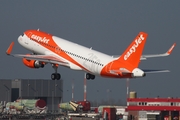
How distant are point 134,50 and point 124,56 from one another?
203 cm

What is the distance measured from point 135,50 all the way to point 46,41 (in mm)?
21118

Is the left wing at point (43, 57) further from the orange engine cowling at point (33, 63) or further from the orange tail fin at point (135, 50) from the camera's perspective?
the orange tail fin at point (135, 50)

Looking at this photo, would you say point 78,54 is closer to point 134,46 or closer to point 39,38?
point 39,38

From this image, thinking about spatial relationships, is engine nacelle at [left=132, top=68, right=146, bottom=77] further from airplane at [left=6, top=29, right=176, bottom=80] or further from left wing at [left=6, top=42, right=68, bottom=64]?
left wing at [left=6, top=42, right=68, bottom=64]

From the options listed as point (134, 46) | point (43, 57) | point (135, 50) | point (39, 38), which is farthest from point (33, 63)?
point (135, 50)

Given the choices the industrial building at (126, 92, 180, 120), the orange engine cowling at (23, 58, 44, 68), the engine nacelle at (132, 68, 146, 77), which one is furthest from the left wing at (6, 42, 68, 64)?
the industrial building at (126, 92, 180, 120)

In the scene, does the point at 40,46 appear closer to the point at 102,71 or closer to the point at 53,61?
the point at 53,61

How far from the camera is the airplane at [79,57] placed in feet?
365

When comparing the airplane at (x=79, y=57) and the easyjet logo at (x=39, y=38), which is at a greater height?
the easyjet logo at (x=39, y=38)

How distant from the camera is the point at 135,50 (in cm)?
11131

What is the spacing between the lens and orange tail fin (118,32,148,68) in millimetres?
110812

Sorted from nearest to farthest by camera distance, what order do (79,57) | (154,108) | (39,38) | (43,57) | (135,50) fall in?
(135,50) → (79,57) → (43,57) → (39,38) → (154,108)

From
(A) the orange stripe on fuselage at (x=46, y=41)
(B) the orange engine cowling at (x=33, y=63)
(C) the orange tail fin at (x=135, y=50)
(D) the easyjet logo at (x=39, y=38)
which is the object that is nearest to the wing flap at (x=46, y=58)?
(A) the orange stripe on fuselage at (x=46, y=41)

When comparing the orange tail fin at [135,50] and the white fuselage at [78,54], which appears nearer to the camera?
the orange tail fin at [135,50]
